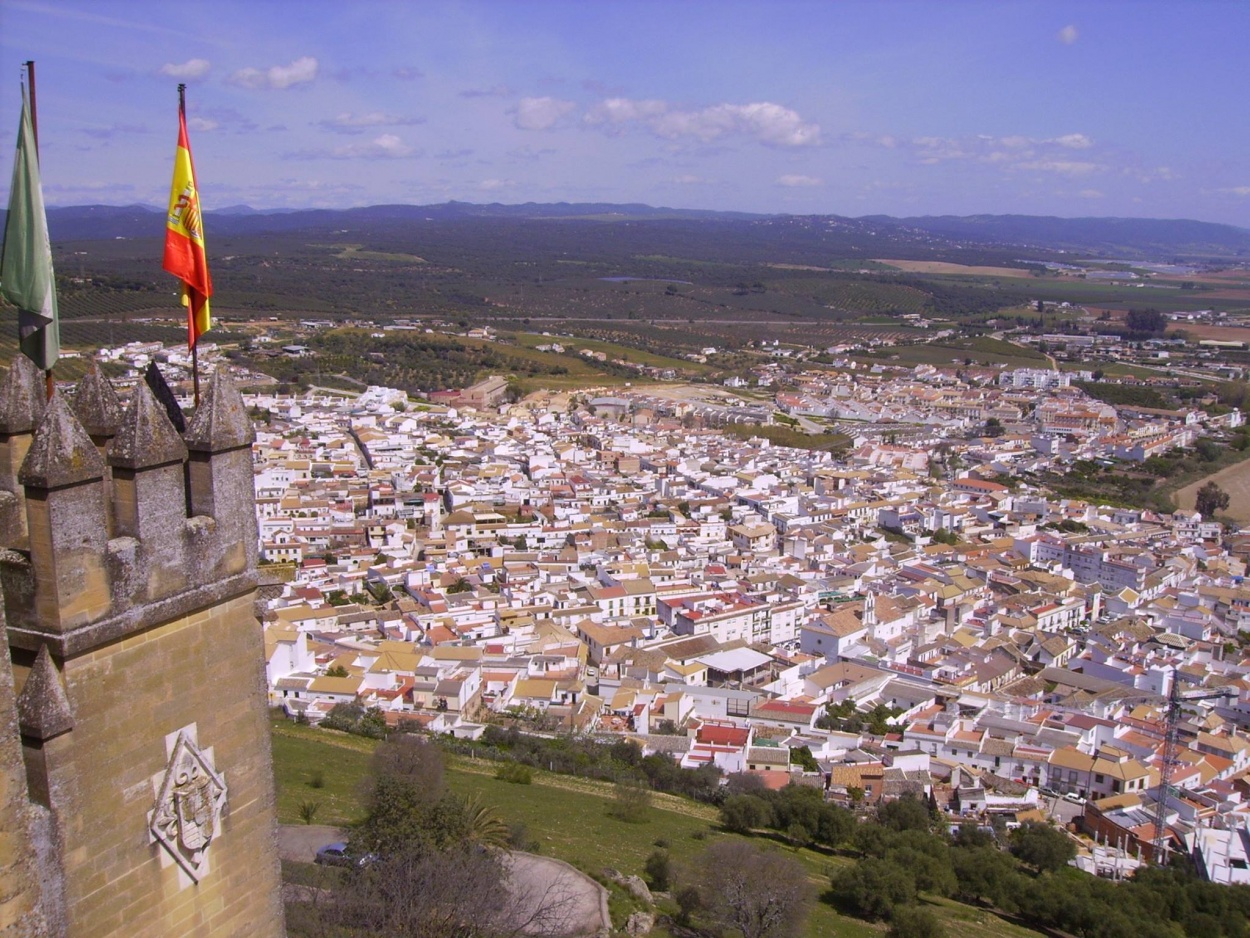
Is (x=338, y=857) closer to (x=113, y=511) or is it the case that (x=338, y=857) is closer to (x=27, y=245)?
(x=113, y=511)

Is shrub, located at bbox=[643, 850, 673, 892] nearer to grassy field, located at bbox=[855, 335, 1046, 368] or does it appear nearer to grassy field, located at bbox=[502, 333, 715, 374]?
A: grassy field, located at bbox=[502, 333, 715, 374]

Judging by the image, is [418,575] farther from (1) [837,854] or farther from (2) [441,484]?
(1) [837,854]

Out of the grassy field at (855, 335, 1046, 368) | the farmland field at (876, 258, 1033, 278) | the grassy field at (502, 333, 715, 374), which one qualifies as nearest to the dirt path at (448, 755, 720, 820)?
the grassy field at (502, 333, 715, 374)

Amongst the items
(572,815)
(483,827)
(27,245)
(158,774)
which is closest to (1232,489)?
(572,815)

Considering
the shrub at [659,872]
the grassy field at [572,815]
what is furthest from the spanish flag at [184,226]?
the shrub at [659,872]

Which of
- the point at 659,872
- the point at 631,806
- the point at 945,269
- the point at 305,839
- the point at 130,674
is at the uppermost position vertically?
the point at 945,269
